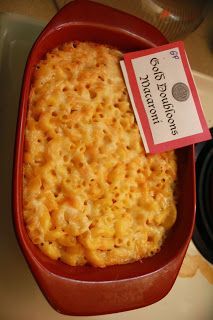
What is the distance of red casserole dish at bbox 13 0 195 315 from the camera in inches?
30.2

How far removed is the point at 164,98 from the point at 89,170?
0.25 metres

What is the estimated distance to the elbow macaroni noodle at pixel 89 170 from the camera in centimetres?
84

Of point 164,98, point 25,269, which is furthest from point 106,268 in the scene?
point 164,98

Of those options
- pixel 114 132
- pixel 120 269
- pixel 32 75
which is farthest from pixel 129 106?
pixel 120 269

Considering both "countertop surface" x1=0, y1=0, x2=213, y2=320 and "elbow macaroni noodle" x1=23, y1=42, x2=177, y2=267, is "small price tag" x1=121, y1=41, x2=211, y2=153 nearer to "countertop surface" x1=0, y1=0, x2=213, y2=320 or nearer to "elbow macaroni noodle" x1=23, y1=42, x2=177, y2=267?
"elbow macaroni noodle" x1=23, y1=42, x2=177, y2=267

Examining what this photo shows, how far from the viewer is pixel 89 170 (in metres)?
0.87

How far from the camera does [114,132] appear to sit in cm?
92

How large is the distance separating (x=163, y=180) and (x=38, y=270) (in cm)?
35

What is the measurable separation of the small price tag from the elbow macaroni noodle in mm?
26

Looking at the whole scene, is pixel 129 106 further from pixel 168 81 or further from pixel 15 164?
pixel 15 164

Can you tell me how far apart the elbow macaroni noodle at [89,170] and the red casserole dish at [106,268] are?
24mm

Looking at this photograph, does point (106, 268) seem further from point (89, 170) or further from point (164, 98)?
point (164, 98)

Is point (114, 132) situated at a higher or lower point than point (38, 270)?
higher

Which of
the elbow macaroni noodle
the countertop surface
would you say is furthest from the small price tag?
the countertop surface
